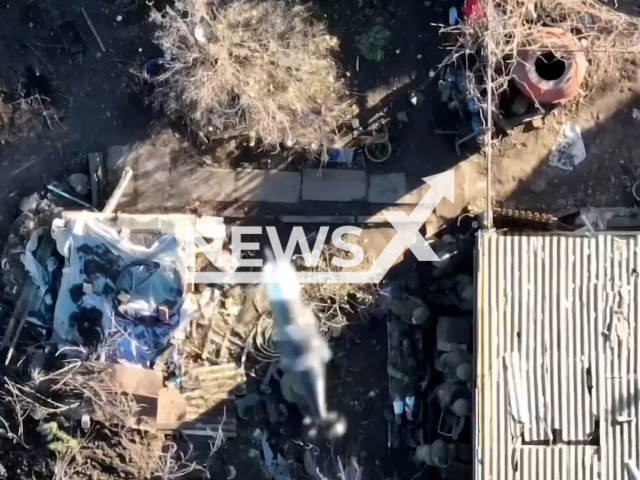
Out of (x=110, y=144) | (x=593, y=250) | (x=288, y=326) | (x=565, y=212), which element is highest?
(x=110, y=144)

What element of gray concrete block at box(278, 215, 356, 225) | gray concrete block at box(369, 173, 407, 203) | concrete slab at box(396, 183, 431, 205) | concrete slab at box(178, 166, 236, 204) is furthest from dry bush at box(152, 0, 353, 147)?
concrete slab at box(396, 183, 431, 205)

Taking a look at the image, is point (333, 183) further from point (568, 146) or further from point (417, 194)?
point (568, 146)

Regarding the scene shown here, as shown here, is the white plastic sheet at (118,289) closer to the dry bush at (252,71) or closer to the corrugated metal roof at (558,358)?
the dry bush at (252,71)

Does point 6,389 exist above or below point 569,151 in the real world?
below

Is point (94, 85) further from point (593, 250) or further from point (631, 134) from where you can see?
point (631, 134)

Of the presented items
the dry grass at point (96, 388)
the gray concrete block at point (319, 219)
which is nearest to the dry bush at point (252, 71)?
the gray concrete block at point (319, 219)

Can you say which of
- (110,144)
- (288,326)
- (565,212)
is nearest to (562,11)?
(565,212)
